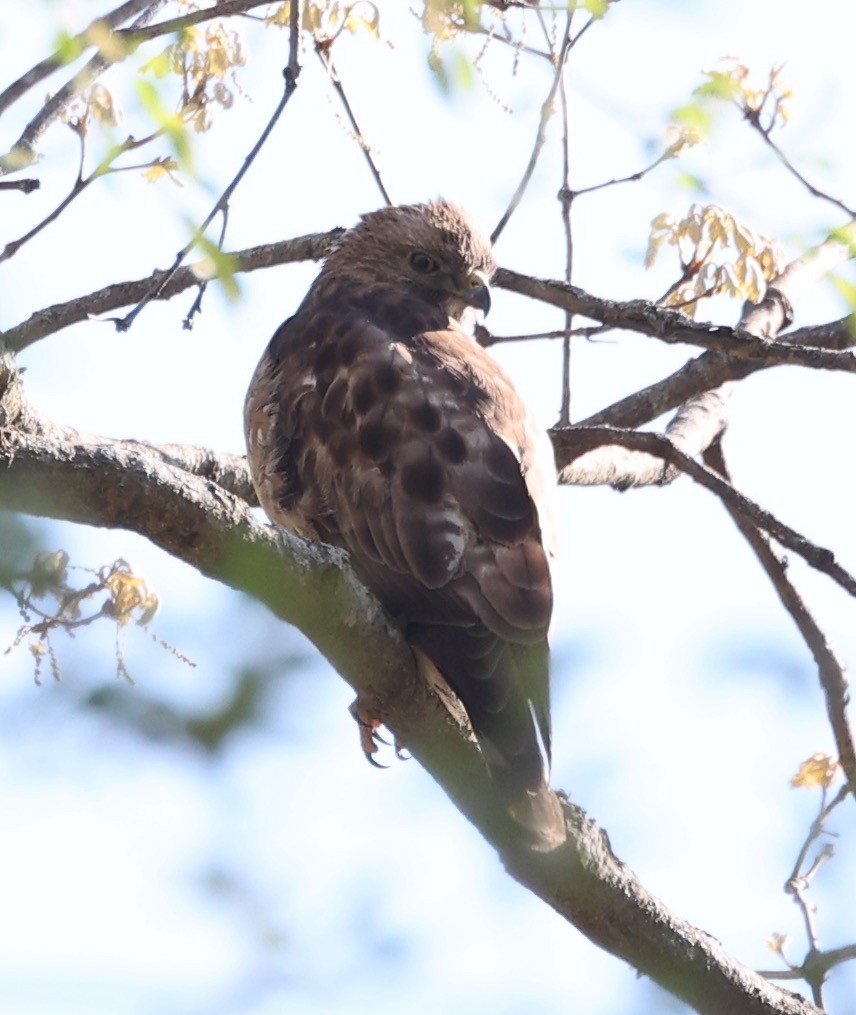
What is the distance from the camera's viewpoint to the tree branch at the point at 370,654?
249cm

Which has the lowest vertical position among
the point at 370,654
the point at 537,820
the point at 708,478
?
the point at 537,820

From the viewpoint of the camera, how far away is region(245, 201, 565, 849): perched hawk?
3.61 metres

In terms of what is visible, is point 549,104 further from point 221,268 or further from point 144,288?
point 221,268

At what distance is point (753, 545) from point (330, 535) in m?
1.72

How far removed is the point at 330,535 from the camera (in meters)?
4.23

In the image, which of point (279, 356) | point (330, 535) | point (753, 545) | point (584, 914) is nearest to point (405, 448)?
point (330, 535)

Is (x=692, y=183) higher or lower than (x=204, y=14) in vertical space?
lower

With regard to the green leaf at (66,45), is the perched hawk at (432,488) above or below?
above

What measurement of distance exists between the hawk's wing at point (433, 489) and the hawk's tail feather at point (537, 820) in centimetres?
4

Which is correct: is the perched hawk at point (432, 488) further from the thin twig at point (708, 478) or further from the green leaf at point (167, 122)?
the green leaf at point (167, 122)

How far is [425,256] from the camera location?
5.90 meters

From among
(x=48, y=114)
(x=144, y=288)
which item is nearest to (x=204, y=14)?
(x=48, y=114)

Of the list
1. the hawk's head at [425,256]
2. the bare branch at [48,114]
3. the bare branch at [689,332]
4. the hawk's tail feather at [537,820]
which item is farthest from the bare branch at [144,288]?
the hawk's tail feather at [537,820]

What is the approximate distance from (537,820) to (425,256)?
116 inches
